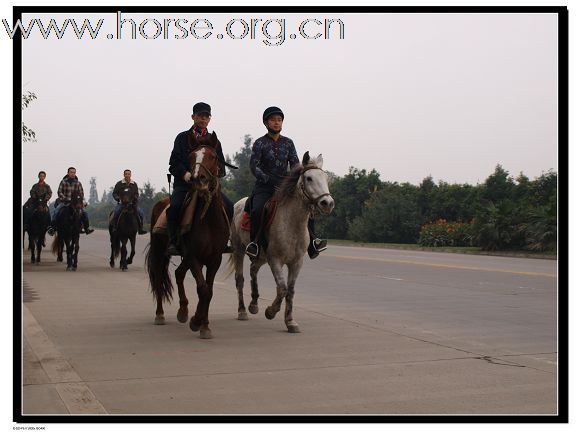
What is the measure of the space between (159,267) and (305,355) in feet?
10.9

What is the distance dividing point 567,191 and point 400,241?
130 ft

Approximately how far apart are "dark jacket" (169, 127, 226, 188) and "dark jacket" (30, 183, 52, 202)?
13641 millimetres

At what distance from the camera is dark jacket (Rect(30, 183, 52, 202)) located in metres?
22.7

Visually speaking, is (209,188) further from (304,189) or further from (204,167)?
(304,189)

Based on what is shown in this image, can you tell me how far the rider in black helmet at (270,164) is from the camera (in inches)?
416

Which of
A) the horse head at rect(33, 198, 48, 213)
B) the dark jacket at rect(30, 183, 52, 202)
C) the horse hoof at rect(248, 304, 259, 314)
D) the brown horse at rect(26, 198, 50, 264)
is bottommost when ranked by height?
the horse hoof at rect(248, 304, 259, 314)

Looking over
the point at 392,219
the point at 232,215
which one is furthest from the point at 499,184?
the point at 232,215

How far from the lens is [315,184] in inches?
379

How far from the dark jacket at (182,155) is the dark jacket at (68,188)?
1149cm

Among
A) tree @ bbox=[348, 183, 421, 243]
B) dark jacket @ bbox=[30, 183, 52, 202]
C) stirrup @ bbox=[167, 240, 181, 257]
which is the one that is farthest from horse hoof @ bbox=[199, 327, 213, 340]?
tree @ bbox=[348, 183, 421, 243]

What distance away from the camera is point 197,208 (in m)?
9.73

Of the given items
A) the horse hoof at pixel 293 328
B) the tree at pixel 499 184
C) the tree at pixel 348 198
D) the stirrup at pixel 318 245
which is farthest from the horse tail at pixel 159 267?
the tree at pixel 348 198

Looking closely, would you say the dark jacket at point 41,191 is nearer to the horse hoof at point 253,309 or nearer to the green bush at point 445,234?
the horse hoof at point 253,309

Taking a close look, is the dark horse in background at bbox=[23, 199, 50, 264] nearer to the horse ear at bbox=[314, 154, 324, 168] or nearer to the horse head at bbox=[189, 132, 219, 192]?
the horse head at bbox=[189, 132, 219, 192]
